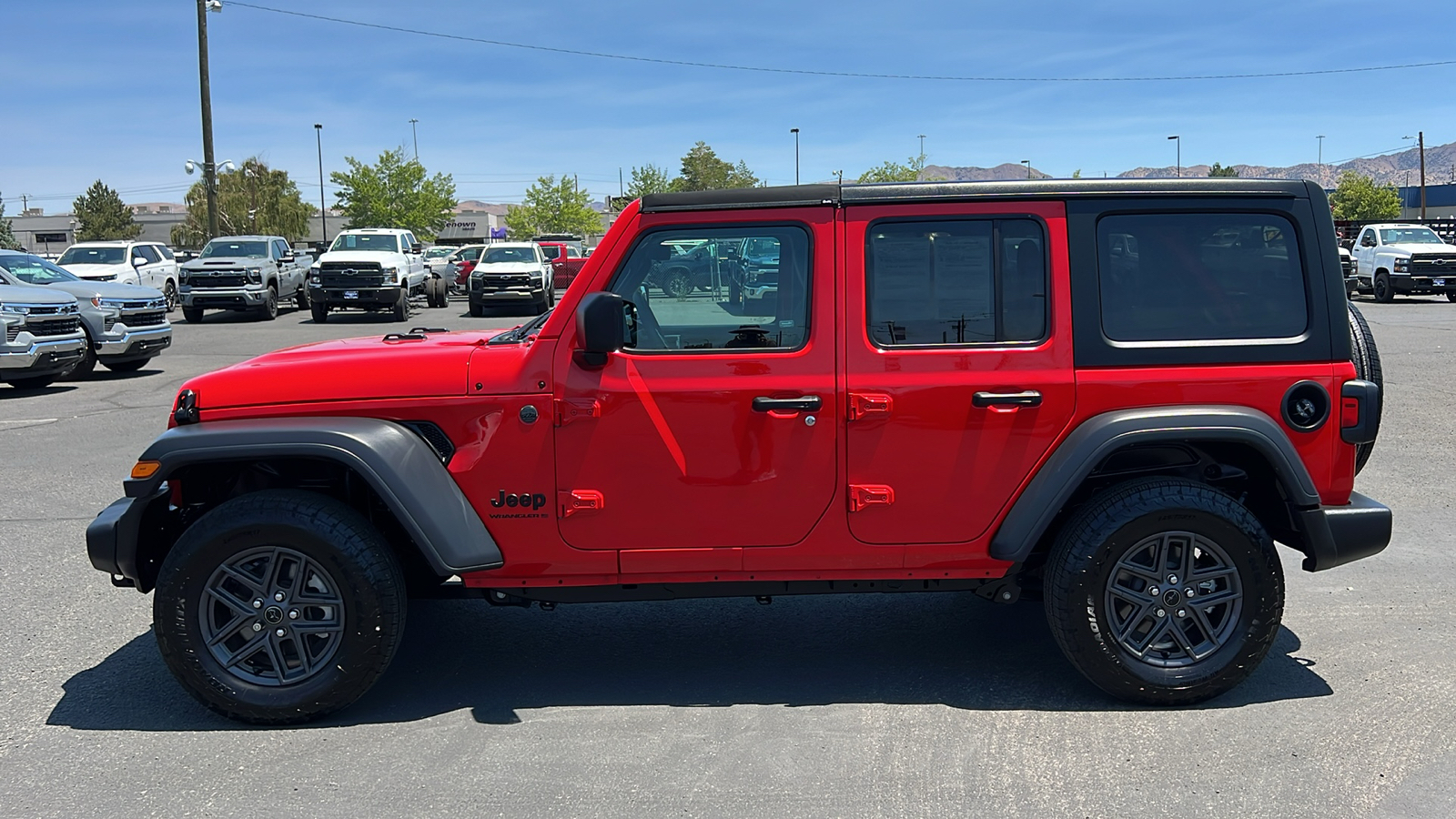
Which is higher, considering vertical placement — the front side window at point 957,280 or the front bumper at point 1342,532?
the front side window at point 957,280

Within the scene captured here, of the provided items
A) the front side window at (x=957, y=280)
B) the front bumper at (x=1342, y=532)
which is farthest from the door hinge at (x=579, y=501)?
the front bumper at (x=1342, y=532)

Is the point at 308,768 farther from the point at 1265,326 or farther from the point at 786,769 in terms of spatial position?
the point at 1265,326

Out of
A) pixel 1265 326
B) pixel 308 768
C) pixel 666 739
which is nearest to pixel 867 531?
pixel 666 739

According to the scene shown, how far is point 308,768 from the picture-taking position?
3.77 meters

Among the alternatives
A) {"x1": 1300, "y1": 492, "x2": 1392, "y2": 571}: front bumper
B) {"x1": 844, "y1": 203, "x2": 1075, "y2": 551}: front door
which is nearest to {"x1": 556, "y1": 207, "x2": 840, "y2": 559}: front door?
{"x1": 844, "y1": 203, "x2": 1075, "y2": 551}: front door

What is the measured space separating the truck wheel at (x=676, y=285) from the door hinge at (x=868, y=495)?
3.05ft

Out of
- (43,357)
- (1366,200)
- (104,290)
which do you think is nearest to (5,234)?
(104,290)

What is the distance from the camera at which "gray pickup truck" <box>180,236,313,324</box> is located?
26.1 meters

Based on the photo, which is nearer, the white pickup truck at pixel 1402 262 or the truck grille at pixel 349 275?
the truck grille at pixel 349 275

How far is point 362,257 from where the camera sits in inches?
1022

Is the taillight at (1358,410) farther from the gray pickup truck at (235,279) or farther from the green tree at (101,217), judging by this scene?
the green tree at (101,217)

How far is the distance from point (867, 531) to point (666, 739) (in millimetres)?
1029

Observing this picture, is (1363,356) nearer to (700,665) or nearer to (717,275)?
(717,275)

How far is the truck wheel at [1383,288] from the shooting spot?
2872 cm
